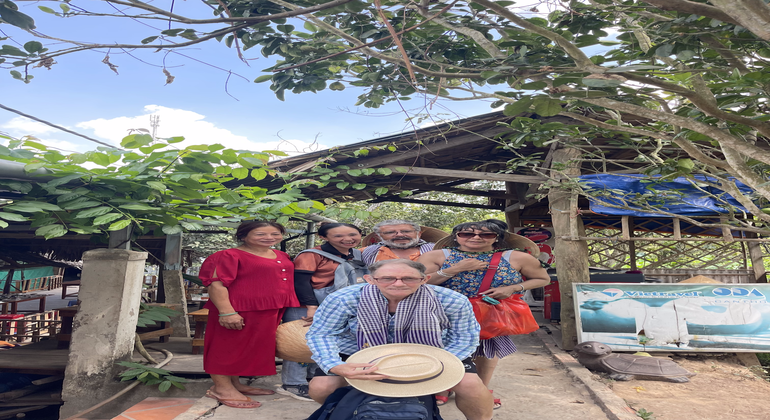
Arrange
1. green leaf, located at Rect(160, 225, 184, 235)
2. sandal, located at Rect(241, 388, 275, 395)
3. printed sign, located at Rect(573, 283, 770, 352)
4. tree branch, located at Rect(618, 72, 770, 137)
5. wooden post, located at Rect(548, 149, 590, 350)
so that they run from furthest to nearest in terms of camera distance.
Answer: wooden post, located at Rect(548, 149, 590, 350)
printed sign, located at Rect(573, 283, 770, 352)
green leaf, located at Rect(160, 225, 184, 235)
sandal, located at Rect(241, 388, 275, 395)
tree branch, located at Rect(618, 72, 770, 137)

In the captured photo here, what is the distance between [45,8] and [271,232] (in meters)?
1.89

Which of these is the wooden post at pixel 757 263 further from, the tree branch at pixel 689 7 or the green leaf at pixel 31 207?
the green leaf at pixel 31 207

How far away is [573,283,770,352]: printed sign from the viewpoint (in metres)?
5.57

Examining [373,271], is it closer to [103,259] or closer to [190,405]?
[190,405]

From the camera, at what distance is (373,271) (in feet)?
7.83

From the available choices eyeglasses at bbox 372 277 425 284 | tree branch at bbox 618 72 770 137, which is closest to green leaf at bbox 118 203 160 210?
eyeglasses at bbox 372 277 425 284

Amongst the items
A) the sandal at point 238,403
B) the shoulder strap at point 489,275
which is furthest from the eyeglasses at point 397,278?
the sandal at point 238,403

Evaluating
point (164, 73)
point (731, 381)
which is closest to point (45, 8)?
point (164, 73)

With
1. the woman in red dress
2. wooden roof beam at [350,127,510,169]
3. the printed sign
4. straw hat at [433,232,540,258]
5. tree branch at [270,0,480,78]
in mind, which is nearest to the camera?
tree branch at [270,0,480,78]

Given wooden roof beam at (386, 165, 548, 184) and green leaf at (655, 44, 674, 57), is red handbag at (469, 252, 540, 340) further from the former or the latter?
wooden roof beam at (386, 165, 548, 184)

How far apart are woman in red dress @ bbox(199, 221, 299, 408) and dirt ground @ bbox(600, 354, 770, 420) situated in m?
2.92

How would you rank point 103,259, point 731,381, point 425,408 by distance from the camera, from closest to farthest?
point 425,408
point 103,259
point 731,381

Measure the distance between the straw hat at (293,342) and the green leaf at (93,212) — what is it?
1.48 meters

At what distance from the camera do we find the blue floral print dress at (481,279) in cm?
309
